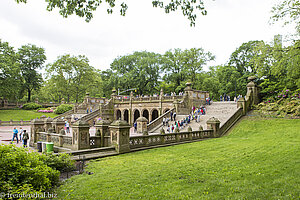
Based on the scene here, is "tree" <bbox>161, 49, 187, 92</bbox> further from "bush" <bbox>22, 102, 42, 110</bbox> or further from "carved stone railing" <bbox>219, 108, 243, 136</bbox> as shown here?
"bush" <bbox>22, 102, 42, 110</bbox>

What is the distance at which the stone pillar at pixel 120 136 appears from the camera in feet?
36.3

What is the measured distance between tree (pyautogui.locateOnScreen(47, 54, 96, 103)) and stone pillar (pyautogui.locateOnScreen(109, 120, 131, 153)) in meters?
47.7

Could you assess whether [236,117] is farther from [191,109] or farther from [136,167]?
[136,167]

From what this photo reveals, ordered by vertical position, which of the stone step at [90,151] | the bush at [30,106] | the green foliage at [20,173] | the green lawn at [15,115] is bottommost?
the stone step at [90,151]

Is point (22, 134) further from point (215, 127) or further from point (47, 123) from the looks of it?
point (215, 127)

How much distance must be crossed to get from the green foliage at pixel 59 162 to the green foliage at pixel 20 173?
3.88 feet

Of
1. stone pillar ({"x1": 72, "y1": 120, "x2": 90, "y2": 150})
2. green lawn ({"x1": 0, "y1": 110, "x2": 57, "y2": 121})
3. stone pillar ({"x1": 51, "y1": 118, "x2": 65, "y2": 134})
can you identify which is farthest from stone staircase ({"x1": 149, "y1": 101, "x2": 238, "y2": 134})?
green lawn ({"x1": 0, "y1": 110, "x2": 57, "y2": 121})

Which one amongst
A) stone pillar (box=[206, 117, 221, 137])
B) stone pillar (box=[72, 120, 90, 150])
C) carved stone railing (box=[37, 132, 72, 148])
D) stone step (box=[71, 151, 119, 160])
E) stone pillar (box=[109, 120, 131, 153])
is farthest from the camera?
stone pillar (box=[206, 117, 221, 137])

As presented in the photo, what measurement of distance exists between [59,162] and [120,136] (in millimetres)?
4244

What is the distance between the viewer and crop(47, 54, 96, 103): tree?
54281mm

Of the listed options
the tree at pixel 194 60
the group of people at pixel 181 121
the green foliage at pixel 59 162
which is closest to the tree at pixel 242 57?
the tree at pixel 194 60

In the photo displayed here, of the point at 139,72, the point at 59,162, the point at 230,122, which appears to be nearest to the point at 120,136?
the point at 59,162

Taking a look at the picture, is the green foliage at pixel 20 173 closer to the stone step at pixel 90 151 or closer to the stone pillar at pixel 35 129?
the stone step at pixel 90 151

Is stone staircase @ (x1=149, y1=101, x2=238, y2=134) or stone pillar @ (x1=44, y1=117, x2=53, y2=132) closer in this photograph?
stone pillar @ (x1=44, y1=117, x2=53, y2=132)
